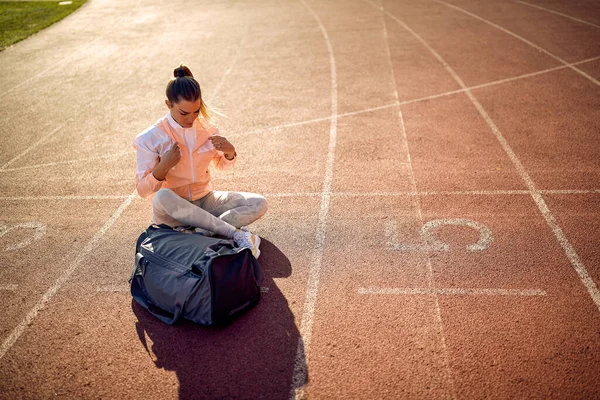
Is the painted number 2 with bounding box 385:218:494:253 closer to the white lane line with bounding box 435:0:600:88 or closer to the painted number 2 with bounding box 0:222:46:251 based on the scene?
the painted number 2 with bounding box 0:222:46:251

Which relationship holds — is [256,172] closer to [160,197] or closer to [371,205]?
[371,205]

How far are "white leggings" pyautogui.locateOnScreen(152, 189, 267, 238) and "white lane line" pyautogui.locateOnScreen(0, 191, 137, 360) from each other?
1.06 meters

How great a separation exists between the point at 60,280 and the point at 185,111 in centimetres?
224

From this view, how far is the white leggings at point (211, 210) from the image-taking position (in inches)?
200

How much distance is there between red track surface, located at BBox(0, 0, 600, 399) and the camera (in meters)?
4.05

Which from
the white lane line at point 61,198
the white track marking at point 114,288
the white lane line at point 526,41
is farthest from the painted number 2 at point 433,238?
the white lane line at point 526,41

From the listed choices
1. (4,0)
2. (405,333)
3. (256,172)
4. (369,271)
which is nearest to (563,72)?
(256,172)

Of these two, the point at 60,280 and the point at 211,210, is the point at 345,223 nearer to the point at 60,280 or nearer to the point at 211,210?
the point at 211,210

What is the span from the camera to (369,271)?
5.10m

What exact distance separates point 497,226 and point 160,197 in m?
3.69

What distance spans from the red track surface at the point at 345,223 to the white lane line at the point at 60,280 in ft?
0.08

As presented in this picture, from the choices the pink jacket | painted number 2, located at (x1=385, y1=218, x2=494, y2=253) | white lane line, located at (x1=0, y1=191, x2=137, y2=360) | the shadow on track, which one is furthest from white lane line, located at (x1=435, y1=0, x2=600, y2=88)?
white lane line, located at (x1=0, y1=191, x2=137, y2=360)

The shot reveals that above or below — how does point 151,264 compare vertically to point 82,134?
above

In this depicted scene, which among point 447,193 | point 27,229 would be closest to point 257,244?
point 447,193
